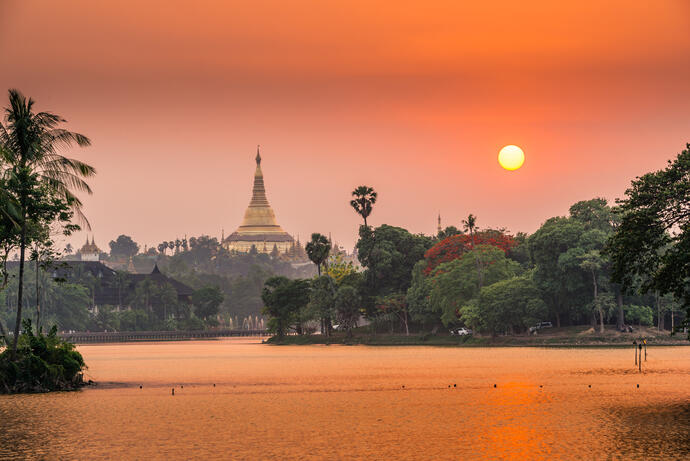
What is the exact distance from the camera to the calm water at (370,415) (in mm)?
36906

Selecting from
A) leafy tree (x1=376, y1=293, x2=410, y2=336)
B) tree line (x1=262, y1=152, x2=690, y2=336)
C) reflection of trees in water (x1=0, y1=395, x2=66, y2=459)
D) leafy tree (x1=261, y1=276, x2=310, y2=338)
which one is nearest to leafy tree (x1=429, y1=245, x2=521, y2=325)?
tree line (x1=262, y1=152, x2=690, y2=336)

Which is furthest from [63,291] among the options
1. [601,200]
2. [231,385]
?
[231,385]

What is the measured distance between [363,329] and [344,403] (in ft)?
306

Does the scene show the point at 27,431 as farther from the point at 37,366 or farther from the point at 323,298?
the point at 323,298

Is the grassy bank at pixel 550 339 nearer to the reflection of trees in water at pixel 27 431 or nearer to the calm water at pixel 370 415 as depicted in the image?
the calm water at pixel 370 415

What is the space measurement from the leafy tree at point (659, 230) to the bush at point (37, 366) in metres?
30.2

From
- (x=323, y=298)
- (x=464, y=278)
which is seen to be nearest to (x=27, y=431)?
(x=464, y=278)

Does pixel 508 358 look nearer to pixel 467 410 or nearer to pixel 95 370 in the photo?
pixel 95 370

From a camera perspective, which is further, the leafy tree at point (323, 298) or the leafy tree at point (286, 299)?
the leafy tree at point (286, 299)

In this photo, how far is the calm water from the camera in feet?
121

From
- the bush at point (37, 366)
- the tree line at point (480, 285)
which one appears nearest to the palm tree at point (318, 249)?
the tree line at point (480, 285)

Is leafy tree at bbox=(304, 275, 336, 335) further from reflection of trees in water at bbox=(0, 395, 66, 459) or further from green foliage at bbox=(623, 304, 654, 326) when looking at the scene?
reflection of trees in water at bbox=(0, 395, 66, 459)

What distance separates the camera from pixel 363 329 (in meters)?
146

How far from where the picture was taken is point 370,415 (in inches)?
1847
